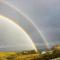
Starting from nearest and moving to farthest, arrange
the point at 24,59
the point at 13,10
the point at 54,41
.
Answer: the point at 24,59 → the point at 54,41 → the point at 13,10

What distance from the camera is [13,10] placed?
2.91 metres

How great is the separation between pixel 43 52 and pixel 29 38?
1.26 ft

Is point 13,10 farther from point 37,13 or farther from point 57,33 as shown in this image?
point 57,33

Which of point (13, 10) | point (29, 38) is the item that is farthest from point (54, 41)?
point (13, 10)

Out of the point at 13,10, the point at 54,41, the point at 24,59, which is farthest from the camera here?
the point at 13,10

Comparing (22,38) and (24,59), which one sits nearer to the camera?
(24,59)

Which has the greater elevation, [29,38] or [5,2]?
[5,2]

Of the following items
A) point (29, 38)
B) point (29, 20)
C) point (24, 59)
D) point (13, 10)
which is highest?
point (13, 10)

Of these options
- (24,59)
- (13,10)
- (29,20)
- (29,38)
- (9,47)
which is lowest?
(24,59)

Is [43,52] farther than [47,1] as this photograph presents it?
No

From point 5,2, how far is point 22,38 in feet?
2.34

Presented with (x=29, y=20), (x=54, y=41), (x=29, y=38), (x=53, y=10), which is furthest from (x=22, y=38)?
(x=53, y=10)

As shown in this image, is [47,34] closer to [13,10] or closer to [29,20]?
[29,20]

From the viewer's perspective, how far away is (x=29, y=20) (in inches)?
112
